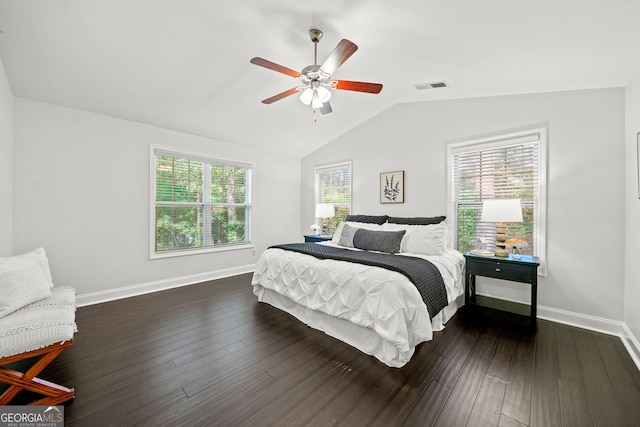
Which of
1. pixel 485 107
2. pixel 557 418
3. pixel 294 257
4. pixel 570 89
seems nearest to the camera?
pixel 557 418

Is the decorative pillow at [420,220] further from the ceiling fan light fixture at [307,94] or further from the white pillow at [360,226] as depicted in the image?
the ceiling fan light fixture at [307,94]

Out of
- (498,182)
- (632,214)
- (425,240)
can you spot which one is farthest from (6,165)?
(632,214)

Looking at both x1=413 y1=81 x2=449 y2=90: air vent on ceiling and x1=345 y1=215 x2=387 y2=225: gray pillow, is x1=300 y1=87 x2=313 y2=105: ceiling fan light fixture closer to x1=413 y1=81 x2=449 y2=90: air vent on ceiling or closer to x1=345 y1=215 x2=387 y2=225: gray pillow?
x1=413 y1=81 x2=449 y2=90: air vent on ceiling

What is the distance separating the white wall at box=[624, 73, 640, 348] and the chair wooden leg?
169 inches

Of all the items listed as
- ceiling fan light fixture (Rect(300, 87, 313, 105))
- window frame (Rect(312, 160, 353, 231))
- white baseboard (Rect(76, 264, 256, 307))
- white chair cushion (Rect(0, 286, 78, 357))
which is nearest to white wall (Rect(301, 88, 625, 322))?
window frame (Rect(312, 160, 353, 231))

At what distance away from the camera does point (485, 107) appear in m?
3.37

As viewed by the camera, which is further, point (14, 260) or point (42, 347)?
point (14, 260)

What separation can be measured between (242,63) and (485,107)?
3.04 m

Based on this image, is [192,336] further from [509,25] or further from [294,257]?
[509,25]

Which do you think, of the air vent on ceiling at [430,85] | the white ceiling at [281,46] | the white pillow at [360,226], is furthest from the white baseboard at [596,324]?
the air vent on ceiling at [430,85]

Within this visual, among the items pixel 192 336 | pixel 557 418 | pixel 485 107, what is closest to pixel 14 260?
pixel 192 336

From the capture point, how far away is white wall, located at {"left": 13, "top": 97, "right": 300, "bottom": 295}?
295 cm

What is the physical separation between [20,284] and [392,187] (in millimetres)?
4241

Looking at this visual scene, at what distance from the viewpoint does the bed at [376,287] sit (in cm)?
204
